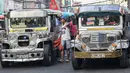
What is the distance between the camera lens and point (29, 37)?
1436cm

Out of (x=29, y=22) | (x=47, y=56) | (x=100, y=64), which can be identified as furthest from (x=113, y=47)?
(x=29, y=22)

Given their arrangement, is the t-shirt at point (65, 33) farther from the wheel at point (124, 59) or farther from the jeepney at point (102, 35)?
the wheel at point (124, 59)

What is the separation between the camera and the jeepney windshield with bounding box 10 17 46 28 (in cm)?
1512

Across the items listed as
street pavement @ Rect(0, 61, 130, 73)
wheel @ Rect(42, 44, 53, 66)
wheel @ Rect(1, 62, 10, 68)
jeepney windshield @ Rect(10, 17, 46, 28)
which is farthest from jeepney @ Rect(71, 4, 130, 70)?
wheel @ Rect(1, 62, 10, 68)

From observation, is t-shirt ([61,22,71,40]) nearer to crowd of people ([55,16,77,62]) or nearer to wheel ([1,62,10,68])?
crowd of people ([55,16,77,62])

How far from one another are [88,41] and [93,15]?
115 centimetres

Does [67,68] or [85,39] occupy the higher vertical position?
[85,39]

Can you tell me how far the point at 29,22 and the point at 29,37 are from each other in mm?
1044

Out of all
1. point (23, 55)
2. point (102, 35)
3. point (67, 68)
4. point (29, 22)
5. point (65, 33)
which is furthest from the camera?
point (29, 22)

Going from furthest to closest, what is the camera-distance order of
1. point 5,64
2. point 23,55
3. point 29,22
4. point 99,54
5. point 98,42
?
point 29,22
point 5,64
point 23,55
point 98,42
point 99,54

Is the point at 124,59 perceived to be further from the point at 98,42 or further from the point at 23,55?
the point at 23,55

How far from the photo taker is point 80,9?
13.6m

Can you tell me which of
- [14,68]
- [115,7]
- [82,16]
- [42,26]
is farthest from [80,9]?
[14,68]

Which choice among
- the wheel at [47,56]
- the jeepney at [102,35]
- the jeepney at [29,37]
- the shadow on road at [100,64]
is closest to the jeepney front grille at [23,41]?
the jeepney at [29,37]
